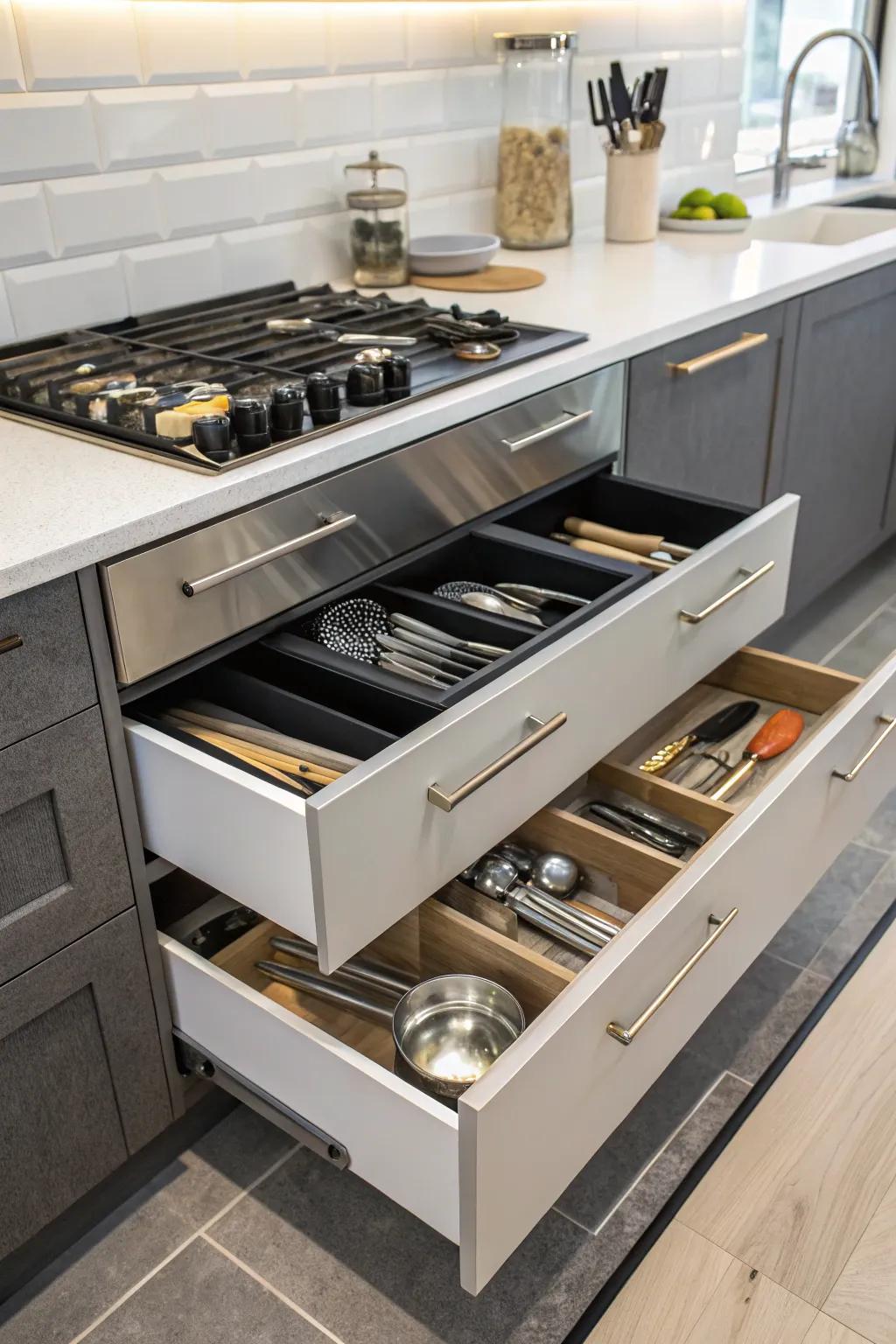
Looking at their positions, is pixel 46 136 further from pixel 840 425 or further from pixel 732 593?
pixel 840 425

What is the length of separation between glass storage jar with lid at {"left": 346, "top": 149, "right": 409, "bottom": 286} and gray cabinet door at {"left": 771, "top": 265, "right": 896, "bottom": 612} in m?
0.76

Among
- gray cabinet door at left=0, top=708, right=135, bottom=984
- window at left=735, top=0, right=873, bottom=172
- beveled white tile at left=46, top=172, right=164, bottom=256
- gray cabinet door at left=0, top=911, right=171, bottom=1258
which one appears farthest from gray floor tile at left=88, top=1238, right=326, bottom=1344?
window at left=735, top=0, right=873, bottom=172

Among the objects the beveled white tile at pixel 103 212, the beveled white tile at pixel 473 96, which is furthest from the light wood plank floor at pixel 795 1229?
the beveled white tile at pixel 473 96

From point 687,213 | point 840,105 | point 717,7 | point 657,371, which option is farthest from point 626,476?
point 840,105

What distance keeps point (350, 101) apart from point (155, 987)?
59.2 inches

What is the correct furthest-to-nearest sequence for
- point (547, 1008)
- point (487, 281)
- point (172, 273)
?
point (487, 281), point (172, 273), point (547, 1008)

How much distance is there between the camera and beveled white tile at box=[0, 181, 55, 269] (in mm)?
1568

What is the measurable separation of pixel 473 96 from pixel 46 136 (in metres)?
0.95

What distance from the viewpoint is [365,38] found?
1.99 metres

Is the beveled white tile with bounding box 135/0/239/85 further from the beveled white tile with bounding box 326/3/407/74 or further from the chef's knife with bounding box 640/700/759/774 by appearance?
the chef's knife with bounding box 640/700/759/774

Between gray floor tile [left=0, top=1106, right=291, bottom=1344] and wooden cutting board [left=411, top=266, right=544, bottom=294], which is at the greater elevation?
wooden cutting board [left=411, top=266, right=544, bottom=294]

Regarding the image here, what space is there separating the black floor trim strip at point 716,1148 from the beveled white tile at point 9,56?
1.64m

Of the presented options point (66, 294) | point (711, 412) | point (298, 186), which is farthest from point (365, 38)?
point (711, 412)

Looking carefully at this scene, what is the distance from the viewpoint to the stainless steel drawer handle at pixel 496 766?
113 centimetres
